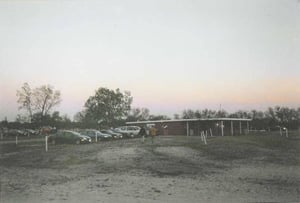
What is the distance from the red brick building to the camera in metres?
8.45

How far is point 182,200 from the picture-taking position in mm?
5430

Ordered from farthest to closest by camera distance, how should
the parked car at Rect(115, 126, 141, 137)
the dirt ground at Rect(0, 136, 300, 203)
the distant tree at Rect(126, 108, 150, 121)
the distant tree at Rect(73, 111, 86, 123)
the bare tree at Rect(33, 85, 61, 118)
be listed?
the parked car at Rect(115, 126, 141, 137), the distant tree at Rect(126, 108, 150, 121), the distant tree at Rect(73, 111, 86, 123), the bare tree at Rect(33, 85, 61, 118), the dirt ground at Rect(0, 136, 300, 203)

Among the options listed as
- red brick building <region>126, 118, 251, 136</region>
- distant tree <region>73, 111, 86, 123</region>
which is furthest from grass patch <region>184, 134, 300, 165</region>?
distant tree <region>73, 111, 86, 123</region>

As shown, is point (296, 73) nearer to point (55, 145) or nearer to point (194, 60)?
point (194, 60)

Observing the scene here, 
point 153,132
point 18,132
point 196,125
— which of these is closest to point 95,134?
point 18,132

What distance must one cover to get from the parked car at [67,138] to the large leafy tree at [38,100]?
16.0 inches

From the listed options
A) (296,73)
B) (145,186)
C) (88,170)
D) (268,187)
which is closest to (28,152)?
(88,170)

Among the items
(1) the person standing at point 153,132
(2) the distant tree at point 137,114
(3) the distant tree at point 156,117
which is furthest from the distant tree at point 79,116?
(1) the person standing at point 153,132

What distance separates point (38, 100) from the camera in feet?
18.6

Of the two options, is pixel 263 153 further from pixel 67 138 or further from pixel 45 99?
pixel 45 99

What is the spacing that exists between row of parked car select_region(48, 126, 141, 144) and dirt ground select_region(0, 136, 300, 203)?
0.46 feet

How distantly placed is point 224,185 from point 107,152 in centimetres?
206

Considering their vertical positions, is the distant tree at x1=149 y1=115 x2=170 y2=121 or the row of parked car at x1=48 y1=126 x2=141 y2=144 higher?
the distant tree at x1=149 y1=115 x2=170 y2=121

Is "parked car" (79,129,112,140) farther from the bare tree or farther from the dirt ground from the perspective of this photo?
the bare tree
